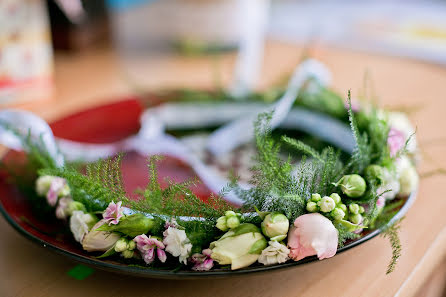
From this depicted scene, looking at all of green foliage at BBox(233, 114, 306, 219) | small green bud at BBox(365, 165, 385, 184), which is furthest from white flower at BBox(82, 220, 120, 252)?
small green bud at BBox(365, 165, 385, 184)

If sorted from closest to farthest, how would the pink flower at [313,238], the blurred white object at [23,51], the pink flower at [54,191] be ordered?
the pink flower at [313,238]
the pink flower at [54,191]
the blurred white object at [23,51]

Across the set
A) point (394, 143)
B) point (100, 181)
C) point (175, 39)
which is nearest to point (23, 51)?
point (175, 39)

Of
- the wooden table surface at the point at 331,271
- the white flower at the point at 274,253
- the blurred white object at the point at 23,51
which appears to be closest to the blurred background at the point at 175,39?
the blurred white object at the point at 23,51

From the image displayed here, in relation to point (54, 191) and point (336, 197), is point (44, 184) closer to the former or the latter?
point (54, 191)

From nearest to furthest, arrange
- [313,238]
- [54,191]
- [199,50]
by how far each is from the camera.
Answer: [313,238]
[54,191]
[199,50]

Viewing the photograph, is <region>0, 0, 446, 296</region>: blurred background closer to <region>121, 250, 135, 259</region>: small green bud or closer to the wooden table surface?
the wooden table surface

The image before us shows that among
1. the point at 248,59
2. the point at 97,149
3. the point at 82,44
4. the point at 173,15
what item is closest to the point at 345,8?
the point at 248,59

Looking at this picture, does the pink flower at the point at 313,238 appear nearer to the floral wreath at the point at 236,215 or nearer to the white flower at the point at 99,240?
the floral wreath at the point at 236,215
